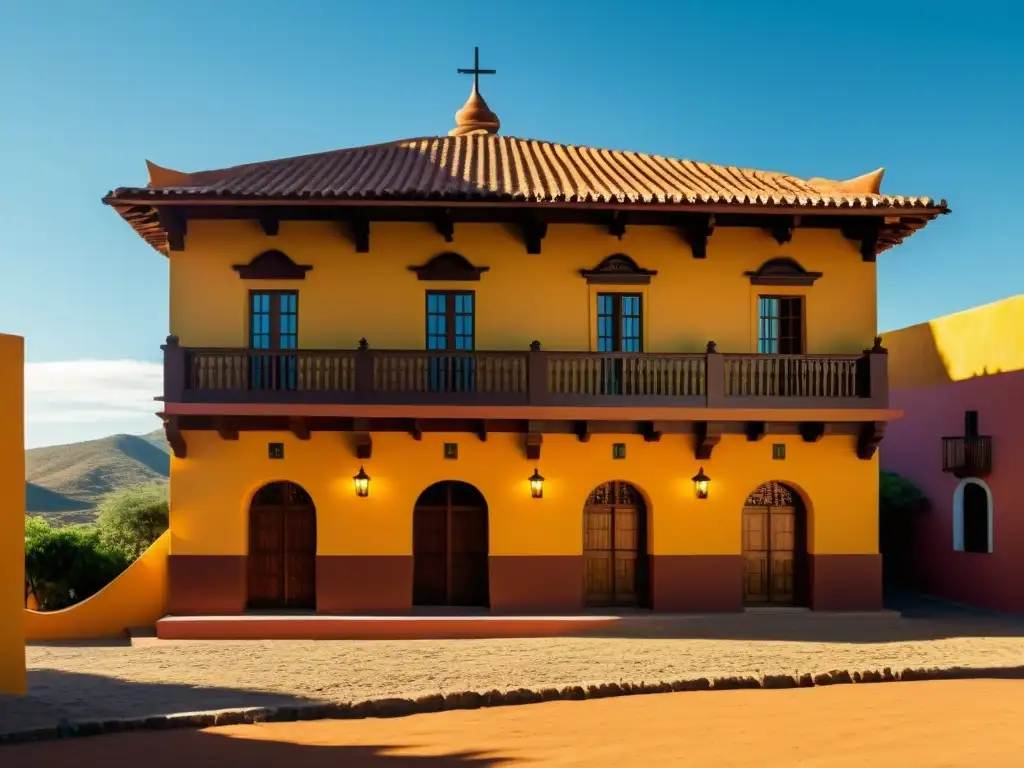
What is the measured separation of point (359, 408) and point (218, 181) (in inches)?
223

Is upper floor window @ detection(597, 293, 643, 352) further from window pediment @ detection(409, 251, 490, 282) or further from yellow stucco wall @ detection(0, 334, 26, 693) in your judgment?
yellow stucco wall @ detection(0, 334, 26, 693)

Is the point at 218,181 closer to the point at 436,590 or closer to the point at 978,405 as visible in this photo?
the point at 436,590

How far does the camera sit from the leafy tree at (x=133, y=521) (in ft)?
69.3

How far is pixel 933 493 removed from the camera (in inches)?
727

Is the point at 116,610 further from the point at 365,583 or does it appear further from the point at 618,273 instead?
the point at 618,273

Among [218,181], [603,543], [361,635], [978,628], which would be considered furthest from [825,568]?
[218,181]

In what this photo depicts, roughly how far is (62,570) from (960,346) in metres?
20.3

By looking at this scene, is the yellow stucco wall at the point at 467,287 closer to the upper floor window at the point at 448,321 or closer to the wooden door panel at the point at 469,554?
the upper floor window at the point at 448,321

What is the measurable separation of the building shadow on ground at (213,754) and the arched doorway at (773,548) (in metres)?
9.01

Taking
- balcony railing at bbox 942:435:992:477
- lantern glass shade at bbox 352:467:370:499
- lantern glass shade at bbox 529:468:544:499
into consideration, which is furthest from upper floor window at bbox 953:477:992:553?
lantern glass shade at bbox 352:467:370:499

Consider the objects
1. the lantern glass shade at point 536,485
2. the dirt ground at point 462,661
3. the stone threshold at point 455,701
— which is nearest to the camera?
the stone threshold at point 455,701

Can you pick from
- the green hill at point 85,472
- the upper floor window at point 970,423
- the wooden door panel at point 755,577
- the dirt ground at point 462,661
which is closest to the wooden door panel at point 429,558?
the dirt ground at point 462,661

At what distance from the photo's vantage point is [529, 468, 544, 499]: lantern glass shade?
1453cm

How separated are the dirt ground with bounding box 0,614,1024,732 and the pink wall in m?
2.15
